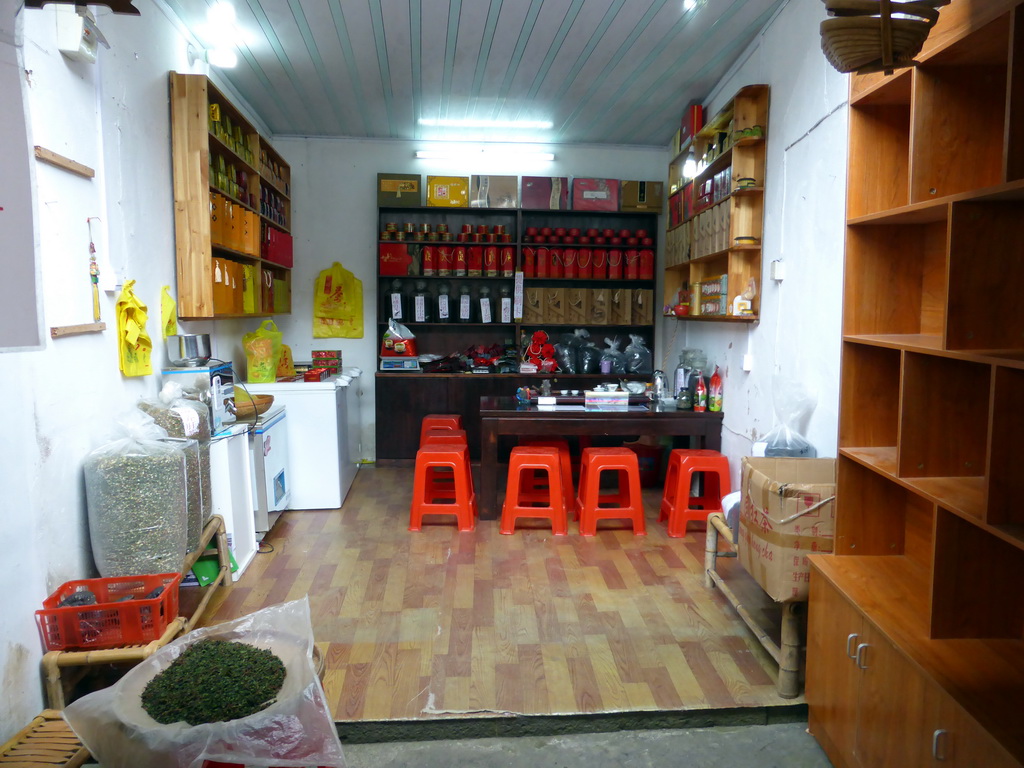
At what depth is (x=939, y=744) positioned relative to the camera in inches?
55.7

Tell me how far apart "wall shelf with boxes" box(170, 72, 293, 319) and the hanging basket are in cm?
298

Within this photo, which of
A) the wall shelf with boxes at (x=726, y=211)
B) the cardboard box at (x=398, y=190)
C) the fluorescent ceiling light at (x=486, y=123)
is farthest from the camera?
the cardboard box at (x=398, y=190)

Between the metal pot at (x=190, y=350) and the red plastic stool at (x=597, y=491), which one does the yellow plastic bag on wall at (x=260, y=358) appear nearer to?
the metal pot at (x=190, y=350)

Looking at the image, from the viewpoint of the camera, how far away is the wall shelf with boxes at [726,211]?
140 inches

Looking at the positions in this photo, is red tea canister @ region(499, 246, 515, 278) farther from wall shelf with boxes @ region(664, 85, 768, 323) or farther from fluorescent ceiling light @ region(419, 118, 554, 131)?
wall shelf with boxes @ region(664, 85, 768, 323)

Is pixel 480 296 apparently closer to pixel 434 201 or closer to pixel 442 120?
pixel 434 201

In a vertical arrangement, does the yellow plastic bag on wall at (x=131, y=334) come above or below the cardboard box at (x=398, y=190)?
below

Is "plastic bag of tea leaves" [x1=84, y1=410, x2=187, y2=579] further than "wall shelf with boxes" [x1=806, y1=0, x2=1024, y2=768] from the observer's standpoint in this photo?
Yes

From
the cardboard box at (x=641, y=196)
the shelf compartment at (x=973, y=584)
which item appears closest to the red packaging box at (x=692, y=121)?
the cardboard box at (x=641, y=196)

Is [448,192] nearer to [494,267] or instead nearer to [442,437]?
[494,267]

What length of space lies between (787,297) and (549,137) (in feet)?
9.90

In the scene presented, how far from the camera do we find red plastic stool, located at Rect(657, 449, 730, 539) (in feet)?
12.7

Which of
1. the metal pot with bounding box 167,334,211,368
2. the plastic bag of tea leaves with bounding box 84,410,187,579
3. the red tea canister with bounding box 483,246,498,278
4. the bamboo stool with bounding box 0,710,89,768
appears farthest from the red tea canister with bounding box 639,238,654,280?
the bamboo stool with bounding box 0,710,89,768

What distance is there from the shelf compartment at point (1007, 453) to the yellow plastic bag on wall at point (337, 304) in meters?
5.01
